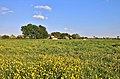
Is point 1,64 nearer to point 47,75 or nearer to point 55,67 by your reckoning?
point 55,67

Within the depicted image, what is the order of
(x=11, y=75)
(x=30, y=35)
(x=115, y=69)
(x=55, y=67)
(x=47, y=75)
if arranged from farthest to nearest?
1. (x=30, y=35)
2. (x=115, y=69)
3. (x=55, y=67)
4. (x=11, y=75)
5. (x=47, y=75)

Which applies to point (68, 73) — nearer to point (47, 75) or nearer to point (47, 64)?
point (47, 75)

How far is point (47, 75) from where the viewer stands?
752 centimetres

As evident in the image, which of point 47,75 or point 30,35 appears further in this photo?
point 30,35

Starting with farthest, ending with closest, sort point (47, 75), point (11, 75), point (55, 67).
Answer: point (55, 67)
point (11, 75)
point (47, 75)

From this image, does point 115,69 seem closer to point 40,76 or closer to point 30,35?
point 40,76

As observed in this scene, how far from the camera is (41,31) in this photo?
8762cm

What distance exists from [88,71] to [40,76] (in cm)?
189

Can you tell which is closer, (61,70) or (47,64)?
(61,70)

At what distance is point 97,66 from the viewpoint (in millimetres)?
9961

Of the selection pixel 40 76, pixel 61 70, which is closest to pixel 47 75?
pixel 40 76

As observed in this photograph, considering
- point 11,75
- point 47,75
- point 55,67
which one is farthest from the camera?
point 55,67

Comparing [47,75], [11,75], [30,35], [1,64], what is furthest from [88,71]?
[30,35]

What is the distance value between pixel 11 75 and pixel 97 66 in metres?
3.49
